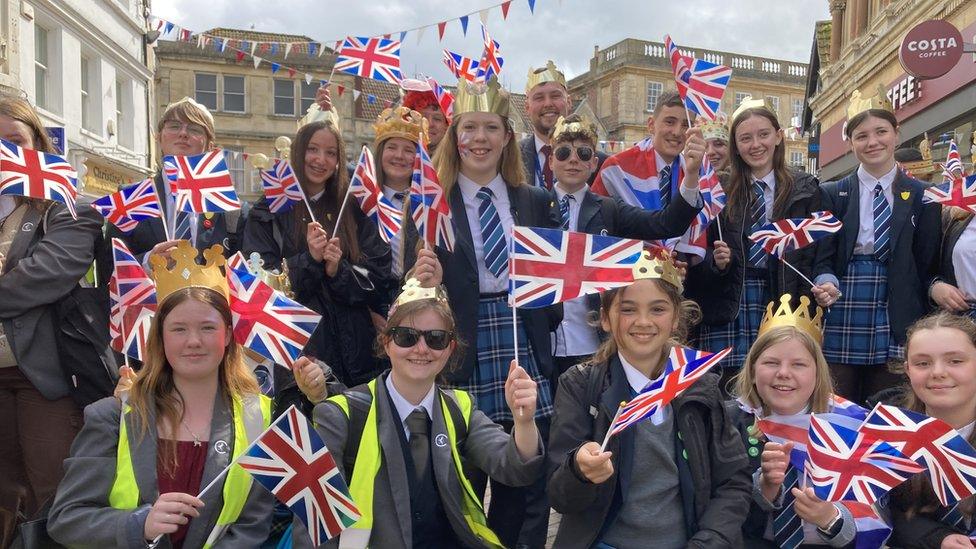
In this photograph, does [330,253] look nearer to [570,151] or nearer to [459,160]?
[459,160]

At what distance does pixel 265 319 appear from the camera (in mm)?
3738

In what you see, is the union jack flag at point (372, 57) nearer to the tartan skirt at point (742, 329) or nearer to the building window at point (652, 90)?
the tartan skirt at point (742, 329)

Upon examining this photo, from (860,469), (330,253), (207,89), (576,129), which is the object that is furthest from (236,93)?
(860,469)

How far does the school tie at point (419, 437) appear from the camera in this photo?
3541 mm

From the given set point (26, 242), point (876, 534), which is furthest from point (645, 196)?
point (26, 242)

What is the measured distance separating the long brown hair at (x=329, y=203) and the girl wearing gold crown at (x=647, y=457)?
5.71ft

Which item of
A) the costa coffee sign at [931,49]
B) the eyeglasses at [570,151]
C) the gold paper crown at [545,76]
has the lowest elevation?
the eyeglasses at [570,151]

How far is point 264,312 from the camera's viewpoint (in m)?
3.75

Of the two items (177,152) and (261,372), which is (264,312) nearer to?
(261,372)

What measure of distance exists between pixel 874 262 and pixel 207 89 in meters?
35.3

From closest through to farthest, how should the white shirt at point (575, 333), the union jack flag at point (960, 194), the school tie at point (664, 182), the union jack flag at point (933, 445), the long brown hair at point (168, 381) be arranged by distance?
the union jack flag at point (933, 445)
the long brown hair at point (168, 381)
the white shirt at point (575, 333)
the union jack flag at point (960, 194)
the school tie at point (664, 182)

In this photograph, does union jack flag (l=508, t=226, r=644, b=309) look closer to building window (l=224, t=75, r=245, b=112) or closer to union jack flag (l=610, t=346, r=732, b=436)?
union jack flag (l=610, t=346, r=732, b=436)

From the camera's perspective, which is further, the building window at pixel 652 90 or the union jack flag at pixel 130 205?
the building window at pixel 652 90

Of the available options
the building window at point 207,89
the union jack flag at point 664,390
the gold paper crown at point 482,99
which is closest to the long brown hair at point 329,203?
the gold paper crown at point 482,99
